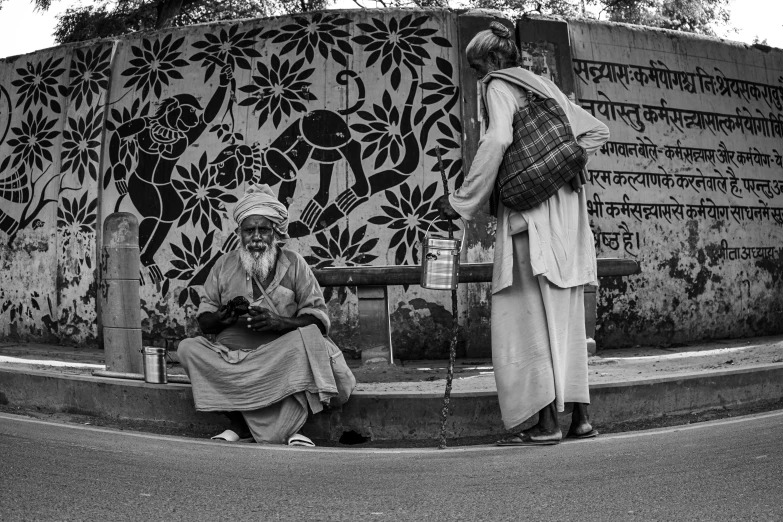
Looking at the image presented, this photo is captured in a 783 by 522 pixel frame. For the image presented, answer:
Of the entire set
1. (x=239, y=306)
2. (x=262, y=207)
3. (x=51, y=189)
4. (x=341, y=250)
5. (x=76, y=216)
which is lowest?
(x=239, y=306)

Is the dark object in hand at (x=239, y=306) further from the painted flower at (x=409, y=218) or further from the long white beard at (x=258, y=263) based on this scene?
the painted flower at (x=409, y=218)

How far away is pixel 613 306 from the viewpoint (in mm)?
9305

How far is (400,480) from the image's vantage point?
163 inches

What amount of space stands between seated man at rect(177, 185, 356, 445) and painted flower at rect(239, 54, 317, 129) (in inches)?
128

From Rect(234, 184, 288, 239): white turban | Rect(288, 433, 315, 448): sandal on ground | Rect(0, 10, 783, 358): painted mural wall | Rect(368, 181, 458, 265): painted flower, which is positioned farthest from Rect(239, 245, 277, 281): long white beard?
Rect(368, 181, 458, 265): painted flower

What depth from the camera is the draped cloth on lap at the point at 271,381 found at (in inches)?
221

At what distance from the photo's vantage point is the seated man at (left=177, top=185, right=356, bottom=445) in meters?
5.64

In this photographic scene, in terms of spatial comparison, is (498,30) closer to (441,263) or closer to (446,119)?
(441,263)

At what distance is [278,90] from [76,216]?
7.47 feet

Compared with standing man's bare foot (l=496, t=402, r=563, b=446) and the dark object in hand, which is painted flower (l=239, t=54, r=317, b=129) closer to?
the dark object in hand

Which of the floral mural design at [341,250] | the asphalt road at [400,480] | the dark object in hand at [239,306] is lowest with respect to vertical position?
the asphalt road at [400,480]

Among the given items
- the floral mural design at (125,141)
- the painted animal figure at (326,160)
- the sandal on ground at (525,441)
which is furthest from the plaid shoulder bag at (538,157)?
the floral mural design at (125,141)

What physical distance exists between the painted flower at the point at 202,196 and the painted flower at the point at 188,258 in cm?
13

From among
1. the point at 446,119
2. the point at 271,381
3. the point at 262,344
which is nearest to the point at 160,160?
the point at 446,119
